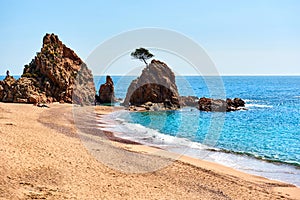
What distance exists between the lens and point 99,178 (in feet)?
50.2

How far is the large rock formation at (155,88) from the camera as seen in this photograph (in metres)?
60.2

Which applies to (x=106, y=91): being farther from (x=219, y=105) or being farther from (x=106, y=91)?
(x=219, y=105)

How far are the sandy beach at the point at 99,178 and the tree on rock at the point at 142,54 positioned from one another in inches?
1941

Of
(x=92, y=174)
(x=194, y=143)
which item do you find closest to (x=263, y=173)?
(x=194, y=143)

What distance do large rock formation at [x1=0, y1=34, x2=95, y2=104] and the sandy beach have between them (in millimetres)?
27519

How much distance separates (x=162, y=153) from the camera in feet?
77.6

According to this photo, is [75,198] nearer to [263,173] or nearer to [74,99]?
[263,173]

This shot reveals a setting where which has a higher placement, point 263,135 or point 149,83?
point 149,83

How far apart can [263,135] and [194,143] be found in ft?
34.7

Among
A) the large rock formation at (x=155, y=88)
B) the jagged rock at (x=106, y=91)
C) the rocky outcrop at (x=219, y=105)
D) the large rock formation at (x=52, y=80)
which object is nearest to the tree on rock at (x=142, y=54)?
the large rock formation at (x=155, y=88)

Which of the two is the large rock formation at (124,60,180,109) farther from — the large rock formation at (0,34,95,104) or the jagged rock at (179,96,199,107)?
the large rock formation at (0,34,95,104)

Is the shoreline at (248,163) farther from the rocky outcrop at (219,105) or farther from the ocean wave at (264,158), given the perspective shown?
the rocky outcrop at (219,105)

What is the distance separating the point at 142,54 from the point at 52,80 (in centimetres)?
2433

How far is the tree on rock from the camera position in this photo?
6906 cm
